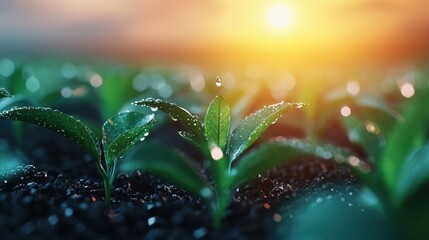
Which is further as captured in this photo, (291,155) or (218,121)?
(218,121)

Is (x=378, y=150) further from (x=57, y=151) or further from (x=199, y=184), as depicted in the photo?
(x=57, y=151)

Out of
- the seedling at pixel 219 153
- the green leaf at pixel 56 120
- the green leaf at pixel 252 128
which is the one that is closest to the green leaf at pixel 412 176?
the seedling at pixel 219 153

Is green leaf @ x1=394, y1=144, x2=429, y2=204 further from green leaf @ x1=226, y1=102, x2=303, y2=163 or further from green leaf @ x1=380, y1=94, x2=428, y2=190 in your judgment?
green leaf @ x1=226, y1=102, x2=303, y2=163

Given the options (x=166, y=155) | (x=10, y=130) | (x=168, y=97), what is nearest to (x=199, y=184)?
(x=166, y=155)

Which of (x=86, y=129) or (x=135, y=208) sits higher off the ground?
(x=86, y=129)

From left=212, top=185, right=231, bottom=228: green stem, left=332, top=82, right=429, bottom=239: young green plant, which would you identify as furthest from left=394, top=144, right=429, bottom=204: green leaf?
left=212, top=185, right=231, bottom=228: green stem

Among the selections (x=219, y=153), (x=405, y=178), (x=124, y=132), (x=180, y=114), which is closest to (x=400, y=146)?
(x=405, y=178)

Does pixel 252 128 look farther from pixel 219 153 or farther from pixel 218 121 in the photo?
pixel 219 153
